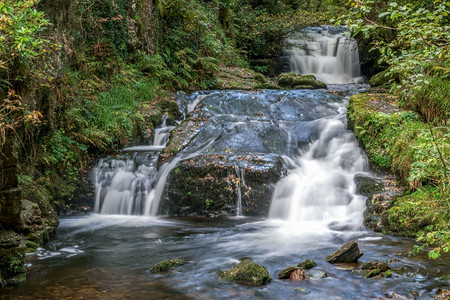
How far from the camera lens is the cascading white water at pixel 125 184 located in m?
8.54

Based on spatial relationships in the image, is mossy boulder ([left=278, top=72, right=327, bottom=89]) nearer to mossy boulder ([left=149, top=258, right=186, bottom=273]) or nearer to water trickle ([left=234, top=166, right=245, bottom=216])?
water trickle ([left=234, top=166, right=245, bottom=216])

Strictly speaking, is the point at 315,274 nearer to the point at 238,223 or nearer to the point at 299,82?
the point at 238,223

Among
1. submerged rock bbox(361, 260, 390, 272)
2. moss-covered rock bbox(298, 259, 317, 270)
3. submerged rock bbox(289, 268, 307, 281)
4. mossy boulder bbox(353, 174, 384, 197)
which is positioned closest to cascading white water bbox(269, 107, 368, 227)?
mossy boulder bbox(353, 174, 384, 197)

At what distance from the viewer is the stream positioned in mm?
4512

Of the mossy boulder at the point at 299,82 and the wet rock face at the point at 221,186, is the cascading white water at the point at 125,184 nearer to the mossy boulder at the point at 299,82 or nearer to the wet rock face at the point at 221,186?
the wet rock face at the point at 221,186

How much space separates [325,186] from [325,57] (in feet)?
41.8

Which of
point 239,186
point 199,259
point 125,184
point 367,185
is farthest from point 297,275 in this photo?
point 125,184

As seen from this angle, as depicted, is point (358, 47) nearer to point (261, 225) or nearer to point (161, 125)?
point (161, 125)

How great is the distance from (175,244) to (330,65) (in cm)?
1523

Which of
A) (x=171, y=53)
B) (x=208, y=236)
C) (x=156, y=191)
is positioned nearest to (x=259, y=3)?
(x=171, y=53)

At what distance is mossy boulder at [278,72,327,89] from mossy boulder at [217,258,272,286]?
1202cm

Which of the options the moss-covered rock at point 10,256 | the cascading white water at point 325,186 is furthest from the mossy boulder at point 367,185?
the moss-covered rock at point 10,256

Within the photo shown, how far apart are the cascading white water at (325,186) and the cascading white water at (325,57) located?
9305 millimetres

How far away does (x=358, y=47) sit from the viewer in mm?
18297
